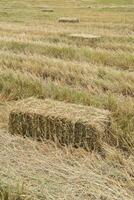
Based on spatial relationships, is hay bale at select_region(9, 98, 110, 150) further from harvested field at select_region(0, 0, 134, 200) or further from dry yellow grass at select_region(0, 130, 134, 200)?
dry yellow grass at select_region(0, 130, 134, 200)

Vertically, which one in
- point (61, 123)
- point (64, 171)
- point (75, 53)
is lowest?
point (75, 53)

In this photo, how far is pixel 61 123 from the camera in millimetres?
5426

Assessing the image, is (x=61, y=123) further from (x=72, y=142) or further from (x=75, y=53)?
(x=75, y=53)

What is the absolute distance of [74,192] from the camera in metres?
4.34

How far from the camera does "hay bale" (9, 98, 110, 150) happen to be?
5285mm

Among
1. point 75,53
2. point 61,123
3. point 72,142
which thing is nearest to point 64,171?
point 72,142

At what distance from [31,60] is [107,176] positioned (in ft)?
20.3

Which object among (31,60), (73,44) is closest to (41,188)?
(31,60)

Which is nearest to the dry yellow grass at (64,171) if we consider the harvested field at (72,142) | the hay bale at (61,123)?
the harvested field at (72,142)

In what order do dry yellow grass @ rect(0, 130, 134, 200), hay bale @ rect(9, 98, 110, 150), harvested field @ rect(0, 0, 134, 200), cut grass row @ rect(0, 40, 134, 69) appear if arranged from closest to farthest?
dry yellow grass @ rect(0, 130, 134, 200)
harvested field @ rect(0, 0, 134, 200)
hay bale @ rect(9, 98, 110, 150)
cut grass row @ rect(0, 40, 134, 69)

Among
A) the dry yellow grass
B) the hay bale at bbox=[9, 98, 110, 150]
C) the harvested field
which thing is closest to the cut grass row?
the harvested field

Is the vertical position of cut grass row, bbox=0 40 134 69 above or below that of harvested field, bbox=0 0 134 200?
below

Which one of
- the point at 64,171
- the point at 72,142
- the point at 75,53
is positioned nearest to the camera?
the point at 64,171

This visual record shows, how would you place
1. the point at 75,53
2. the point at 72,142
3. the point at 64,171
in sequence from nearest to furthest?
the point at 64,171 < the point at 72,142 < the point at 75,53
